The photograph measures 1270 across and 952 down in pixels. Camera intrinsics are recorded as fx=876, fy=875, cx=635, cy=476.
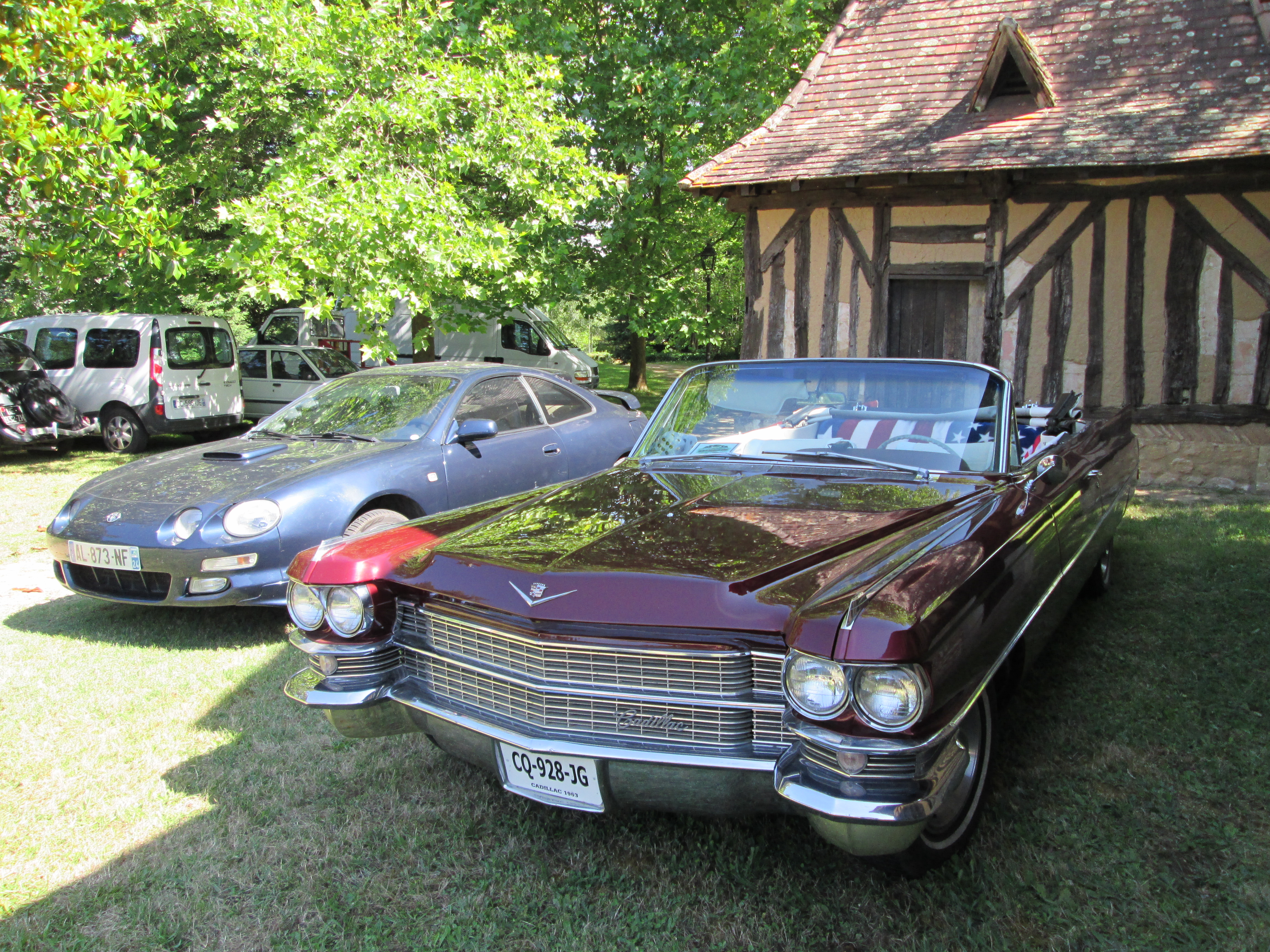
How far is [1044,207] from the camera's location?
9898mm

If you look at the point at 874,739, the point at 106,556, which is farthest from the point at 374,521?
the point at 874,739

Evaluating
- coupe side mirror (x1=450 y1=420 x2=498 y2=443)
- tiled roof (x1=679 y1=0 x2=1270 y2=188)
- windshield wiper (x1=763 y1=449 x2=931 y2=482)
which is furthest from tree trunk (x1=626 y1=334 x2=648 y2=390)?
windshield wiper (x1=763 y1=449 x2=931 y2=482)

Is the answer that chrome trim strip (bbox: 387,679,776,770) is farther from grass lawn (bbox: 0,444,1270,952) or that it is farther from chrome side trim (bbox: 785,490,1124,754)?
grass lawn (bbox: 0,444,1270,952)

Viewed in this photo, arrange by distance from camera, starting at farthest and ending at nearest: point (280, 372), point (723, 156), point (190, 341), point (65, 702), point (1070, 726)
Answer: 1. point (280, 372)
2. point (190, 341)
3. point (723, 156)
4. point (65, 702)
5. point (1070, 726)

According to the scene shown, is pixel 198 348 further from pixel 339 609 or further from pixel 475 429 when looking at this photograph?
pixel 339 609

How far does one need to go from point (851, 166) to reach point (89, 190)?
7.85 metres

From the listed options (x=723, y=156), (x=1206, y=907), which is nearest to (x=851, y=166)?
(x=723, y=156)

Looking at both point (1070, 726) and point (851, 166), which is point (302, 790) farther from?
point (851, 166)

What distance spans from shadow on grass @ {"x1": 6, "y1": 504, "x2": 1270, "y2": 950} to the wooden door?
7.40 meters

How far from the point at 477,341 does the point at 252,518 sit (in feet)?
47.1

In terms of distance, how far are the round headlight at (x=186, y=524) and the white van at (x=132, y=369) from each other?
8.45 metres

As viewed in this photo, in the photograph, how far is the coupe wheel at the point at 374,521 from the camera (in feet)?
16.4

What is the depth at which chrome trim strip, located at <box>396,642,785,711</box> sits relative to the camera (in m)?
2.31

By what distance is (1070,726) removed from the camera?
362 centimetres
